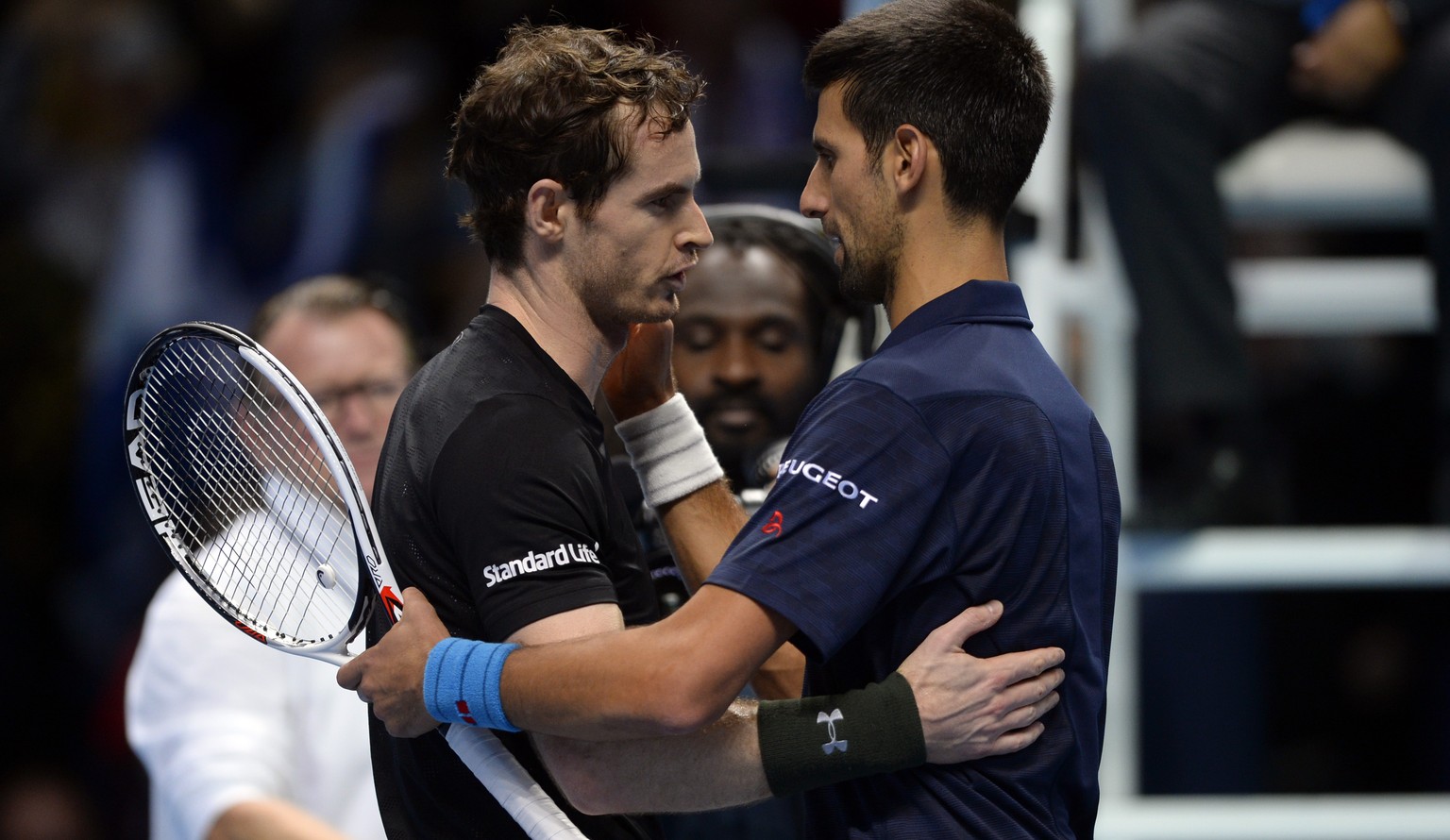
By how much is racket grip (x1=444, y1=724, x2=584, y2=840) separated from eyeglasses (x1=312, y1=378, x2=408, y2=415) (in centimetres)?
123

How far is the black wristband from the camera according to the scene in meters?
1.85

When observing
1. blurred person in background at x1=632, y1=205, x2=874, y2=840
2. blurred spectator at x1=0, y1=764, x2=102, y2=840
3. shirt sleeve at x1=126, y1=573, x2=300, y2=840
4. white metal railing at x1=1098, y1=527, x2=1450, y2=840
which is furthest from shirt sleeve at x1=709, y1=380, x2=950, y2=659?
blurred spectator at x1=0, y1=764, x2=102, y2=840

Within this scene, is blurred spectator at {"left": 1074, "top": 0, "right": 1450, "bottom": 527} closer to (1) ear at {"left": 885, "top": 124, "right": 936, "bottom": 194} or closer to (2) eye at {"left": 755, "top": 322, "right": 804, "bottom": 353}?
(2) eye at {"left": 755, "top": 322, "right": 804, "bottom": 353}

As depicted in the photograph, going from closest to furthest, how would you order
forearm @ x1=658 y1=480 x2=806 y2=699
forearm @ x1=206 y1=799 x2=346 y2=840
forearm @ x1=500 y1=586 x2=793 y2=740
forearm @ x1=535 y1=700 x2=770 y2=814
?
1. forearm @ x1=500 y1=586 x2=793 y2=740
2. forearm @ x1=535 y1=700 x2=770 y2=814
3. forearm @ x1=658 y1=480 x2=806 y2=699
4. forearm @ x1=206 y1=799 x2=346 y2=840

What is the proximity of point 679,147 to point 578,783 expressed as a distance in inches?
31.1

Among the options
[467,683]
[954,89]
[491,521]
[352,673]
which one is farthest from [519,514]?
[954,89]

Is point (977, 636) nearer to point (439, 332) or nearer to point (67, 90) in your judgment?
point (439, 332)

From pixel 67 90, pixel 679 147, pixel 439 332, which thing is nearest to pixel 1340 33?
pixel 679 147

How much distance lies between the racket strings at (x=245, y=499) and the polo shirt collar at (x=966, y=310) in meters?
0.77

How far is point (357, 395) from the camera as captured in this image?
121 inches

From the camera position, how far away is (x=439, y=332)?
214 inches

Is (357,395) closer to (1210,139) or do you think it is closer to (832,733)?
(832,733)

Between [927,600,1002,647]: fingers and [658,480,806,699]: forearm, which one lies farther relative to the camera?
[658,480,806,699]: forearm

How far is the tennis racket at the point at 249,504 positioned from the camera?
6.77ft
